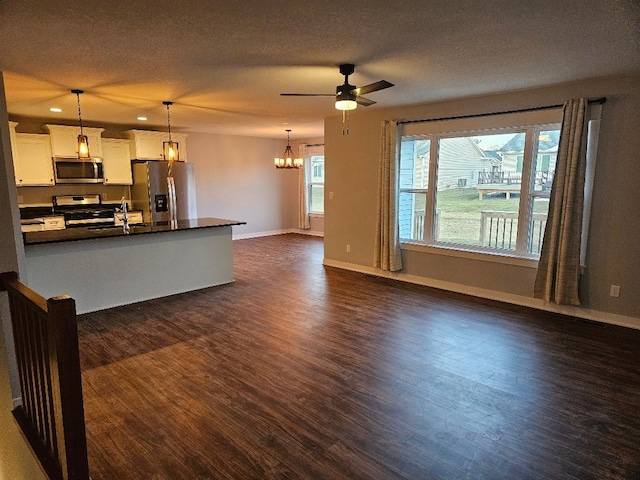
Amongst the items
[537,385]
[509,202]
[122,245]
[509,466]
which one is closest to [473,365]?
[537,385]

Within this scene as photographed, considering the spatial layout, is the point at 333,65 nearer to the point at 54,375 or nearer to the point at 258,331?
the point at 258,331

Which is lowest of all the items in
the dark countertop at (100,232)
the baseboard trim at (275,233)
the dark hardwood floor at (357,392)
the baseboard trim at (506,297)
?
the dark hardwood floor at (357,392)

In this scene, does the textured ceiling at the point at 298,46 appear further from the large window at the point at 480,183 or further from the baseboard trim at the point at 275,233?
the baseboard trim at the point at 275,233

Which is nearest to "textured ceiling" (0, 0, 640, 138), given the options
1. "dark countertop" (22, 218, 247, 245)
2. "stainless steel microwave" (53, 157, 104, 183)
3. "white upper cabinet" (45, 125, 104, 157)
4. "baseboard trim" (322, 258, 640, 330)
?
"white upper cabinet" (45, 125, 104, 157)

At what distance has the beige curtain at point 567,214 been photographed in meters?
3.96

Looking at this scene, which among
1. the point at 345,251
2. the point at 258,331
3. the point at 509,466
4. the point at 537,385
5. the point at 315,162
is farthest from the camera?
the point at 315,162

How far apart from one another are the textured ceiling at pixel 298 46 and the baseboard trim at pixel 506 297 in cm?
244

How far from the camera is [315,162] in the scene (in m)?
9.77

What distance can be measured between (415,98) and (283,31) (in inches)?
108

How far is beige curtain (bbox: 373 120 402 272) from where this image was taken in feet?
18.2

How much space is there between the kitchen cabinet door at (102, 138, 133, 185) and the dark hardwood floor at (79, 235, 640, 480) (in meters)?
3.36

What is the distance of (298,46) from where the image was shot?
9.36 ft

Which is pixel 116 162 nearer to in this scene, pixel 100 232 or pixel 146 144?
pixel 146 144

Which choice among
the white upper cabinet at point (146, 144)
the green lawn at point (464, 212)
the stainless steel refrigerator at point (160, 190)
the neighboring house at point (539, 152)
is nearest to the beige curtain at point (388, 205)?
the green lawn at point (464, 212)
